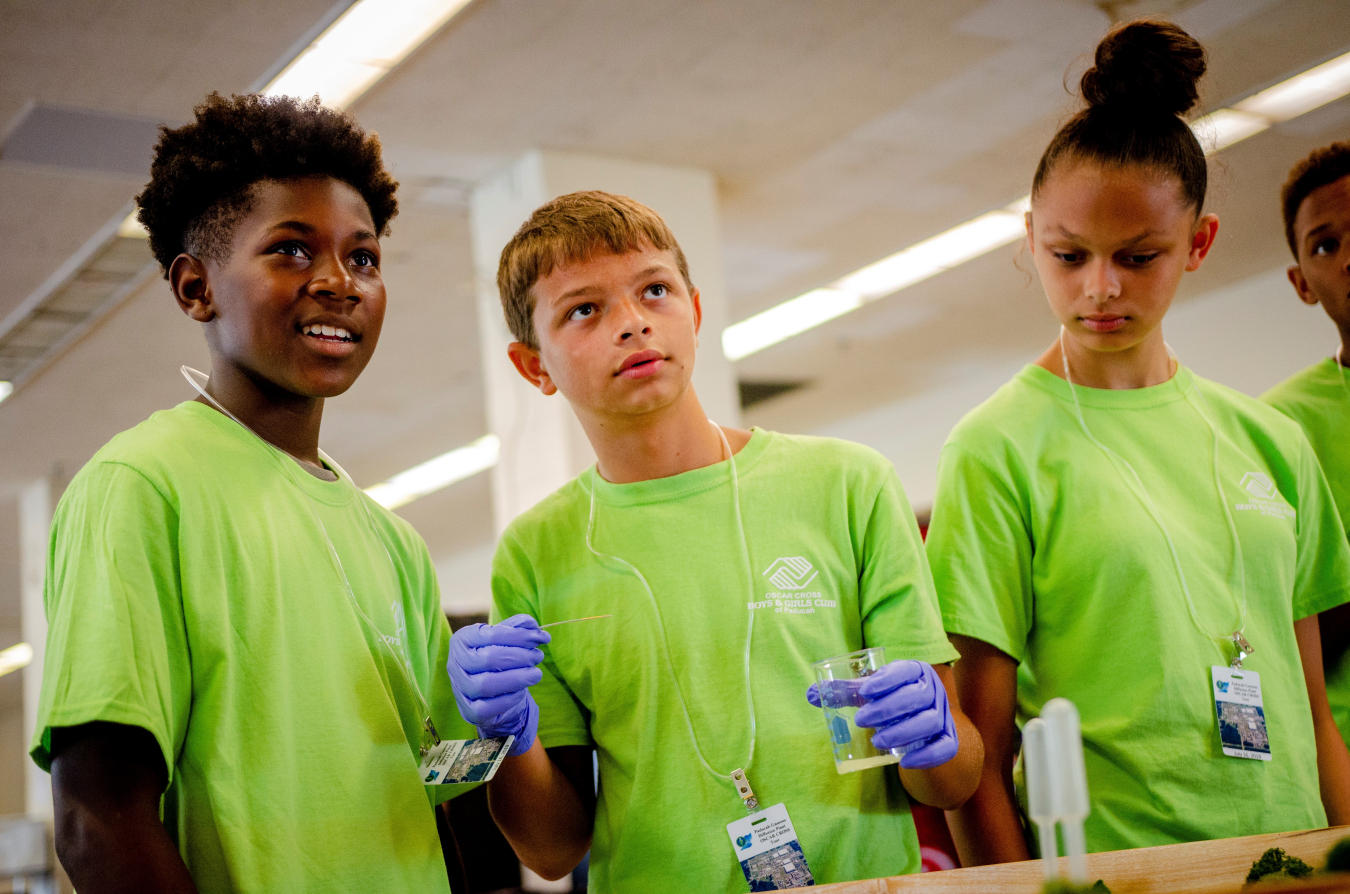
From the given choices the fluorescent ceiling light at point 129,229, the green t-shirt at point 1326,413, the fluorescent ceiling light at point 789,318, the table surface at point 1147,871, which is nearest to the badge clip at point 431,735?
the table surface at point 1147,871

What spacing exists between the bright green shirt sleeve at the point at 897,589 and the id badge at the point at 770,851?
244 mm

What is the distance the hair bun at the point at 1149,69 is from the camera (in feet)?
5.41

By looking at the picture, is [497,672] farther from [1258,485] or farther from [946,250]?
[946,250]

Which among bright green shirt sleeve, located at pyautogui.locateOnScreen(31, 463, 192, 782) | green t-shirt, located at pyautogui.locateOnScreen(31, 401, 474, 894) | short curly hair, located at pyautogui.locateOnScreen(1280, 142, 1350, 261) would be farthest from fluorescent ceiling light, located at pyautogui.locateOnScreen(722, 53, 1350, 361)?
bright green shirt sleeve, located at pyautogui.locateOnScreen(31, 463, 192, 782)

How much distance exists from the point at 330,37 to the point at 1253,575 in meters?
3.29

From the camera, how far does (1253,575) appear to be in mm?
1630

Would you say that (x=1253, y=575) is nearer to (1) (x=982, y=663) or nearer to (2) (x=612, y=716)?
(1) (x=982, y=663)

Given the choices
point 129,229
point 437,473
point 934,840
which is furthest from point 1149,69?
point 437,473

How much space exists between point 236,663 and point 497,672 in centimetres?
28

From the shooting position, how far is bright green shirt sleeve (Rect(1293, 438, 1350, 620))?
67.3 inches

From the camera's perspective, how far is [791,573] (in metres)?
1.50

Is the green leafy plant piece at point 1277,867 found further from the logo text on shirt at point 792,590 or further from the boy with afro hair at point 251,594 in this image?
the boy with afro hair at point 251,594

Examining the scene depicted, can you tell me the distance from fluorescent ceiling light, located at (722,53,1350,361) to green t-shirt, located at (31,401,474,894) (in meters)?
3.66

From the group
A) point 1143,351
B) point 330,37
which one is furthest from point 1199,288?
point 1143,351
